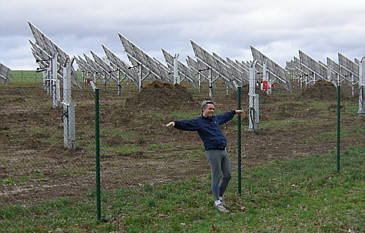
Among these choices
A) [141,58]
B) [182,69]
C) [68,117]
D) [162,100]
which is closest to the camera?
[68,117]

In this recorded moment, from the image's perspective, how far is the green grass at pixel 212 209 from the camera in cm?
612

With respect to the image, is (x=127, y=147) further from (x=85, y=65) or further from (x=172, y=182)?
(x=85, y=65)

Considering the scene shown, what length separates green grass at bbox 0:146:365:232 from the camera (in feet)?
20.1

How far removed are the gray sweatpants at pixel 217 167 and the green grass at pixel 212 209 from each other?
0.33 metres

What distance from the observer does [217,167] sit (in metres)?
6.85

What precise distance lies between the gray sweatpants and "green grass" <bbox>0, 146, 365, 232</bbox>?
1.08 feet

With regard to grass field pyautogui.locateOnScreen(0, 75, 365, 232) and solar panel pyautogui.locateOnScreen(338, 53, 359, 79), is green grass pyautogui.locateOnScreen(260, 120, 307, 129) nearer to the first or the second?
grass field pyautogui.locateOnScreen(0, 75, 365, 232)

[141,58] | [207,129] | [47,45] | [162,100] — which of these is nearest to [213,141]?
[207,129]

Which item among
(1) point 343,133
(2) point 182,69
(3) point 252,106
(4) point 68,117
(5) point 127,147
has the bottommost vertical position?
(5) point 127,147

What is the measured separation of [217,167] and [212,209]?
0.66 metres

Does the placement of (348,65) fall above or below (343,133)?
above

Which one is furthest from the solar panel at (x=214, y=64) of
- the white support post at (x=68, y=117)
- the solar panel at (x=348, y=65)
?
the white support post at (x=68, y=117)

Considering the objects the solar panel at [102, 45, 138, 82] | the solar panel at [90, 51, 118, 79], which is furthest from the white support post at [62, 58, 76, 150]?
the solar panel at [90, 51, 118, 79]

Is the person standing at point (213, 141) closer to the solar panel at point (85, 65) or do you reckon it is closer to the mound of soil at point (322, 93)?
the mound of soil at point (322, 93)
